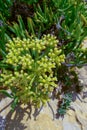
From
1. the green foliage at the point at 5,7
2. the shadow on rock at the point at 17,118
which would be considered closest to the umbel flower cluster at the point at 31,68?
the shadow on rock at the point at 17,118

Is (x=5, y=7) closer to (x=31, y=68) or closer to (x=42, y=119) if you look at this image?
(x=31, y=68)

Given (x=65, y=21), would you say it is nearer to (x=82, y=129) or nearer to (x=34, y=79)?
(x=34, y=79)

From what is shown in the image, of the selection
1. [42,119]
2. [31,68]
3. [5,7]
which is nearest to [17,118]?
[42,119]

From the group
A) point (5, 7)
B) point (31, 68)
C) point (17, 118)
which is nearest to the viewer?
point (31, 68)

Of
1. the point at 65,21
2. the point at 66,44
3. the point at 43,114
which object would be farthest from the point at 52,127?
the point at 65,21

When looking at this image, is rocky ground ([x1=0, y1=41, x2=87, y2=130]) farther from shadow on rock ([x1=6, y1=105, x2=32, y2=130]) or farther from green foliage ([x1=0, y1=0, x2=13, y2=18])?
green foliage ([x1=0, y1=0, x2=13, y2=18])

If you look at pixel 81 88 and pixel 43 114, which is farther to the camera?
pixel 81 88

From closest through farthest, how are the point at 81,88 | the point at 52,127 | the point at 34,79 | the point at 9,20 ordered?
the point at 34,79
the point at 52,127
the point at 81,88
the point at 9,20
